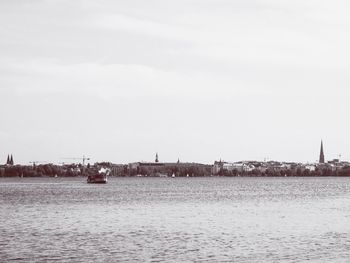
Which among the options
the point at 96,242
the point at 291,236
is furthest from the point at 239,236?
the point at 96,242

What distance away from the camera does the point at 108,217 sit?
70.8 metres

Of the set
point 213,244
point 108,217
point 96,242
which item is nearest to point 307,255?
point 213,244

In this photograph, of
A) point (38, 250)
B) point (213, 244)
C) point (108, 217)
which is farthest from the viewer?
point (108, 217)

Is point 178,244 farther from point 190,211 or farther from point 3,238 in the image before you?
point 190,211

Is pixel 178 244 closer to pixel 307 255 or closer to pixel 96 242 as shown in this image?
pixel 96 242

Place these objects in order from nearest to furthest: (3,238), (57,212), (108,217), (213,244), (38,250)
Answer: (38,250), (213,244), (3,238), (108,217), (57,212)

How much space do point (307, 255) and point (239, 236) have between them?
36.0 feet

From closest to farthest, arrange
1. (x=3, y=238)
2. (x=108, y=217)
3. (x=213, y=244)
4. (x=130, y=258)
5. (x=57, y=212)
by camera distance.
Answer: (x=130, y=258) → (x=213, y=244) → (x=3, y=238) → (x=108, y=217) → (x=57, y=212)

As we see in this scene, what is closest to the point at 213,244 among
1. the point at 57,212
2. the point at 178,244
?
the point at 178,244

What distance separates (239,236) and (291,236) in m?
3.67

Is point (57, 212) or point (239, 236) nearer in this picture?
point (239, 236)

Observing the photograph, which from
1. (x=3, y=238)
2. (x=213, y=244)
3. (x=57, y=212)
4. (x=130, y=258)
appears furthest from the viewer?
(x=57, y=212)

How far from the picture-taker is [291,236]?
169ft

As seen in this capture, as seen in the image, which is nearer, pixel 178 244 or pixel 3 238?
pixel 178 244
